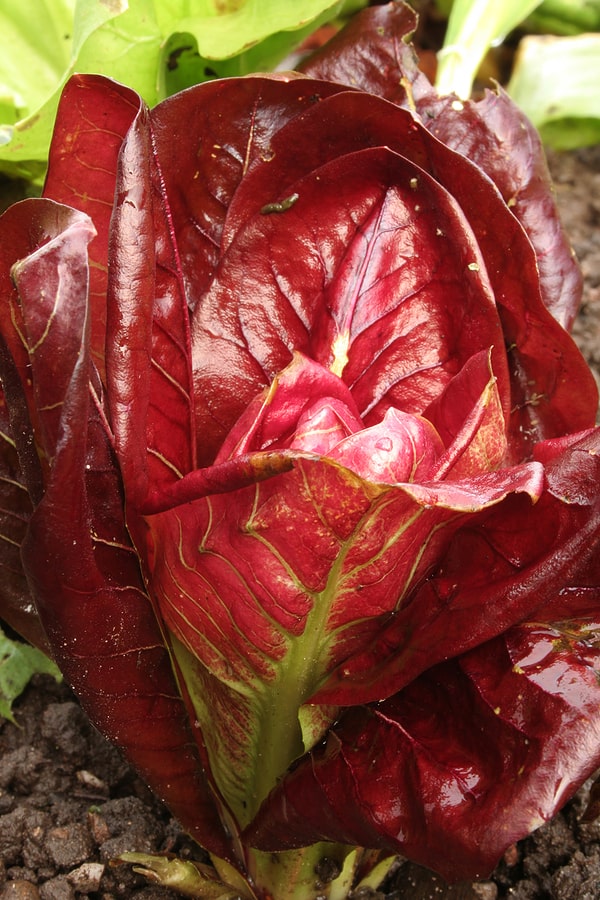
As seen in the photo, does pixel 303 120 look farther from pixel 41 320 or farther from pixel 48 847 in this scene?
pixel 48 847

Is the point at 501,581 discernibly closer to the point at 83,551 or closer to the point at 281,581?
the point at 281,581

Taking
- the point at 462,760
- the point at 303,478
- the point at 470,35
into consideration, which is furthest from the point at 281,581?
the point at 470,35

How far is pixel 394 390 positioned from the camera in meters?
0.98

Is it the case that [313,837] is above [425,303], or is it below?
below

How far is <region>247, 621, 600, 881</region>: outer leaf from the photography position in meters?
0.77

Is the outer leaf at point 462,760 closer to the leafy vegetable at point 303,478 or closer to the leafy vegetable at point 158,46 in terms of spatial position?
the leafy vegetable at point 303,478

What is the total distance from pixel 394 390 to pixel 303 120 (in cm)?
28

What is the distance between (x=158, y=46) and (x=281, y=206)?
48 centimetres

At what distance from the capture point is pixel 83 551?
79 cm

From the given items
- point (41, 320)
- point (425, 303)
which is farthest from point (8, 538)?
point (425, 303)

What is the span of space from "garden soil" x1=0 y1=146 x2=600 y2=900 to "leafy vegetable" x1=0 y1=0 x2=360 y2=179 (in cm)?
72

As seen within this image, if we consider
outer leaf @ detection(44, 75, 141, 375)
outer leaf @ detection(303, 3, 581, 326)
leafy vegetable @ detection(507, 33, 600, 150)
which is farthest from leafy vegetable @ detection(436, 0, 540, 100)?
outer leaf @ detection(44, 75, 141, 375)

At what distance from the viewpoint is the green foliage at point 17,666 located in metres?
1.23

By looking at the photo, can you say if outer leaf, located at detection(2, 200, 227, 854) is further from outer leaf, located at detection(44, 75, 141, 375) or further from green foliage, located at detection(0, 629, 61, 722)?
green foliage, located at detection(0, 629, 61, 722)
